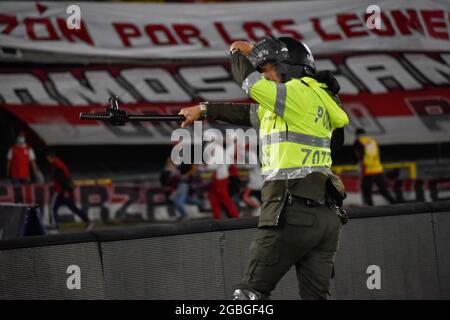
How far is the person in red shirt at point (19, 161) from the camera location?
17000 millimetres

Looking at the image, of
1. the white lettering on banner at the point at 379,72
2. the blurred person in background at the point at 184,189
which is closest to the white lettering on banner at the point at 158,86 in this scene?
Answer: the blurred person in background at the point at 184,189

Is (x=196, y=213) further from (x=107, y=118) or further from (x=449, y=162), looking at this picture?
(x=107, y=118)

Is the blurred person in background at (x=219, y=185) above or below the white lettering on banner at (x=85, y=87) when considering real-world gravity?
below

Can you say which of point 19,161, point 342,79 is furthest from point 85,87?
point 342,79

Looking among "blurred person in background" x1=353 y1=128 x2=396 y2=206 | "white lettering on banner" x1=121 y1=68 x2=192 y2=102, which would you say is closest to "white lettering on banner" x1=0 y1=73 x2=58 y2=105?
"white lettering on banner" x1=121 y1=68 x2=192 y2=102

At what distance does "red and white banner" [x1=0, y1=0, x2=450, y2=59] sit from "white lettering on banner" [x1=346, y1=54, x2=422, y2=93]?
297 mm

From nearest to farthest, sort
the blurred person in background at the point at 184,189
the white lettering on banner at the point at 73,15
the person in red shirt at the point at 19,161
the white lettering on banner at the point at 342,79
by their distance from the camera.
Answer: the white lettering on banner at the point at 73,15
the blurred person in background at the point at 184,189
the person in red shirt at the point at 19,161
the white lettering on banner at the point at 342,79

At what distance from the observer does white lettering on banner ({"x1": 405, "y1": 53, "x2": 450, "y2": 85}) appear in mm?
17438

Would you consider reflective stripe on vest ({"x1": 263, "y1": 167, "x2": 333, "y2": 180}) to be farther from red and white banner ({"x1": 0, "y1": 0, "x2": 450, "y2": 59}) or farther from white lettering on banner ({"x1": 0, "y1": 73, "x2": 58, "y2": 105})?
white lettering on banner ({"x1": 0, "y1": 73, "x2": 58, "y2": 105})

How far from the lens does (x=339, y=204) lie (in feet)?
18.2

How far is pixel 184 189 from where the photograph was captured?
17047 mm

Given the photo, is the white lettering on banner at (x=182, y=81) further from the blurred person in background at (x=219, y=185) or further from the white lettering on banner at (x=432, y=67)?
the blurred person in background at (x=219, y=185)

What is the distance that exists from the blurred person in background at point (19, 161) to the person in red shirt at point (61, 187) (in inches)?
31.7
